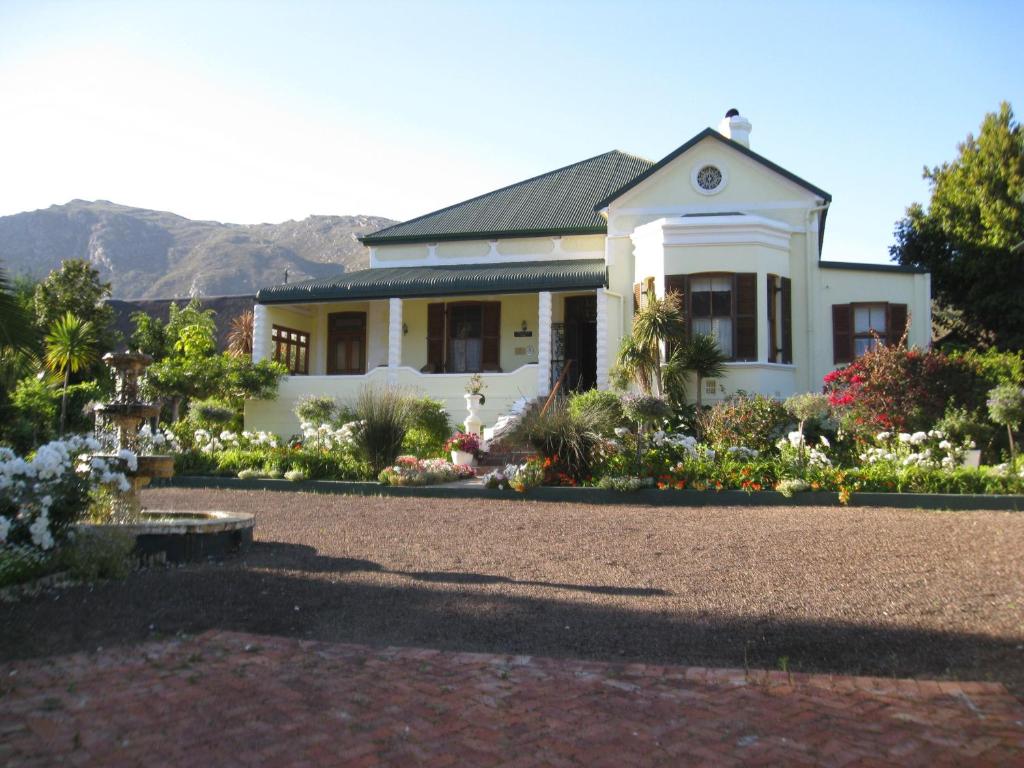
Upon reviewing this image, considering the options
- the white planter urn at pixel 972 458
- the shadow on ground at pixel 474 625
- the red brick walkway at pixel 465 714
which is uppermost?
the white planter urn at pixel 972 458

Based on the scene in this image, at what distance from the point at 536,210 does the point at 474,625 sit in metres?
17.4

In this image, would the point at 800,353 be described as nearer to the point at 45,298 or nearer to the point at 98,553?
the point at 98,553

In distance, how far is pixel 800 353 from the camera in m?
18.0

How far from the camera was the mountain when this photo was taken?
8719cm

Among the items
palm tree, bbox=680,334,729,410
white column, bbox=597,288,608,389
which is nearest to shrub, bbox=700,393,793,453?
palm tree, bbox=680,334,729,410

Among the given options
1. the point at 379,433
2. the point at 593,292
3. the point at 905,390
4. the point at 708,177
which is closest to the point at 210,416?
the point at 379,433

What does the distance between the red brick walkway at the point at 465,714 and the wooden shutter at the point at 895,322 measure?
47.4 ft

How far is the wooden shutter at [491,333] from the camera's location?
2052 centimetres

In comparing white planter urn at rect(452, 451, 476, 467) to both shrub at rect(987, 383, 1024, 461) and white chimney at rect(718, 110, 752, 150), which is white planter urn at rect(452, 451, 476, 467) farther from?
white chimney at rect(718, 110, 752, 150)

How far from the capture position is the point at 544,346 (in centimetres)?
1819

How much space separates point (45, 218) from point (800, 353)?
10879 cm

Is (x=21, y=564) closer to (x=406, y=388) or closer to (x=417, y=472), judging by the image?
(x=417, y=472)

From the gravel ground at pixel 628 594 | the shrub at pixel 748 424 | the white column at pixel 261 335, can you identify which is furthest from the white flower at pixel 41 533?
the white column at pixel 261 335

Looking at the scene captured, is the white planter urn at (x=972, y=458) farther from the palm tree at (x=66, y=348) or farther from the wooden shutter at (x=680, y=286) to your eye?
the palm tree at (x=66, y=348)
